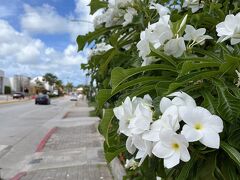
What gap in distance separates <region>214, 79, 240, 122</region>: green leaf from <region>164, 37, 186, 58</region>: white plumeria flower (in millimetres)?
249

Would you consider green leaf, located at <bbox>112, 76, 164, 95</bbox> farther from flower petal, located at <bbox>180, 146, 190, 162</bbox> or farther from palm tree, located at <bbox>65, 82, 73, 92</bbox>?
palm tree, located at <bbox>65, 82, 73, 92</bbox>

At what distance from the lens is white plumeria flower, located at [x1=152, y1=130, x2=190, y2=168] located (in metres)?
1.30

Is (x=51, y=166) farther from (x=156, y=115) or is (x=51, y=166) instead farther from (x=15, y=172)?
(x=156, y=115)

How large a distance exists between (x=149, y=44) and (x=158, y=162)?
1.60ft

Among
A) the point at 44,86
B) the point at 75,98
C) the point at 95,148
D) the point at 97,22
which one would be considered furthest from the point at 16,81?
the point at 97,22

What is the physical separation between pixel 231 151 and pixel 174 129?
0.69 ft

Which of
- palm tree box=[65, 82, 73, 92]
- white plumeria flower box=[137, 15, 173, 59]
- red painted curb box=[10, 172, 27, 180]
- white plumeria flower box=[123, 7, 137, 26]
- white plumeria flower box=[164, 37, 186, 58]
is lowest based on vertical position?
red painted curb box=[10, 172, 27, 180]

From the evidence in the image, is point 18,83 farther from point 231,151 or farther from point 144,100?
point 231,151

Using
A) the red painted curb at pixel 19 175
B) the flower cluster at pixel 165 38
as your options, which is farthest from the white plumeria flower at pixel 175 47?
the red painted curb at pixel 19 175

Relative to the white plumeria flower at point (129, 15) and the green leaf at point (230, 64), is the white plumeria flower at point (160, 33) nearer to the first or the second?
the green leaf at point (230, 64)

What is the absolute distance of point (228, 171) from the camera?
1.51 metres

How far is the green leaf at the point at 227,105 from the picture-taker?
1423mm

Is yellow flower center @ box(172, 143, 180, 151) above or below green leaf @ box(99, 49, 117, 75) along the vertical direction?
below

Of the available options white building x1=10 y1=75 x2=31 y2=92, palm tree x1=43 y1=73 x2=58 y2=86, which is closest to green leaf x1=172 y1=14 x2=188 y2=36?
white building x1=10 y1=75 x2=31 y2=92
